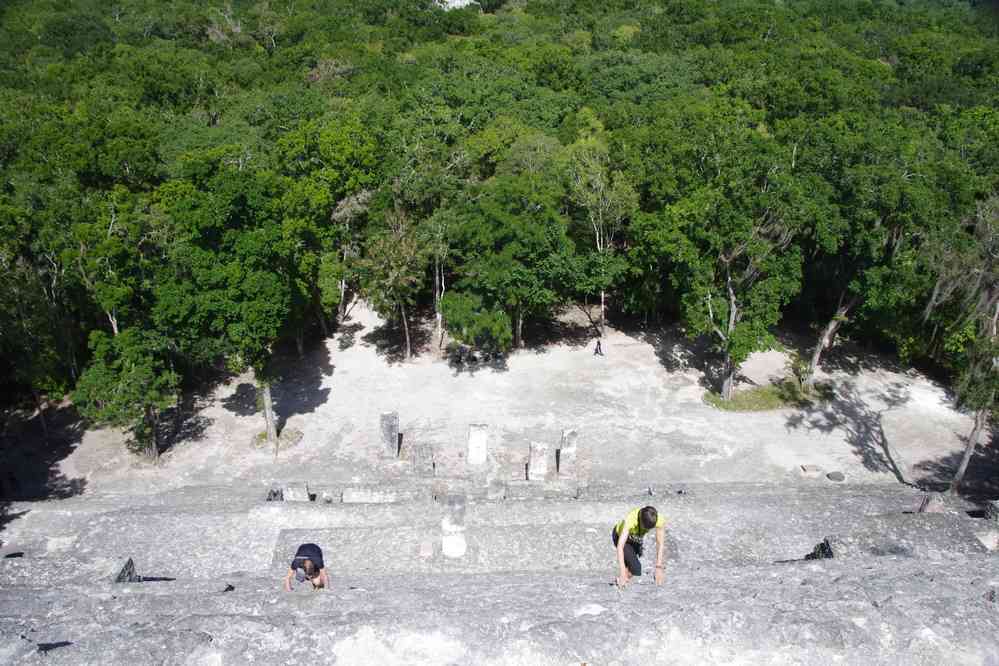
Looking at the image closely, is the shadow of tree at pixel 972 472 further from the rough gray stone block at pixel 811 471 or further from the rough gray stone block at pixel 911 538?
the rough gray stone block at pixel 911 538

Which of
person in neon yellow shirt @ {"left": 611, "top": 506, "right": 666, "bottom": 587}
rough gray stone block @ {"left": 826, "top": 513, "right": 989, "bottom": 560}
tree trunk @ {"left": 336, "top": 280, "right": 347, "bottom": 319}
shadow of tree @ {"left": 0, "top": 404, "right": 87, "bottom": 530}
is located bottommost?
shadow of tree @ {"left": 0, "top": 404, "right": 87, "bottom": 530}

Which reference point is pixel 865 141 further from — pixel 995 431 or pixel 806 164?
pixel 995 431

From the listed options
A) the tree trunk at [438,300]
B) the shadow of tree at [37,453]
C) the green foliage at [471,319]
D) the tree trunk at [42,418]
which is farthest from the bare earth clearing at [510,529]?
the green foliage at [471,319]

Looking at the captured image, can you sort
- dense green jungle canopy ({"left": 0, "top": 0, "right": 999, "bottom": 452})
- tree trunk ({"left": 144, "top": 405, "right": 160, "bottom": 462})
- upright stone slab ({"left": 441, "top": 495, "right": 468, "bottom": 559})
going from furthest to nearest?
tree trunk ({"left": 144, "top": 405, "right": 160, "bottom": 462})
dense green jungle canopy ({"left": 0, "top": 0, "right": 999, "bottom": 452})
upright stone slab ({"left": 441, "top": 495, "right": 468, "bottom": 559})

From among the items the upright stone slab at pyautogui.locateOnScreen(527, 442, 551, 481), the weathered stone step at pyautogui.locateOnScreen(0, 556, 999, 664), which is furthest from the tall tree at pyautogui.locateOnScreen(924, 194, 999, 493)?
the upright stone slab at pyautogui.locateOnScreen(527, 442, 551, 481)

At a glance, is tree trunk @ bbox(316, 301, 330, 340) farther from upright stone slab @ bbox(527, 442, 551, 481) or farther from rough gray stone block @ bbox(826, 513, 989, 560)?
rough gray stone block @ bbox(826, 513, 989, 560)

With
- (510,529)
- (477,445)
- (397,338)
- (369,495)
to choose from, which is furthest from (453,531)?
(397,338)

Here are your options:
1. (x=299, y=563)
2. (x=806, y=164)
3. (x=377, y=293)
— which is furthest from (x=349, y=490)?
(x=806, y=164)
